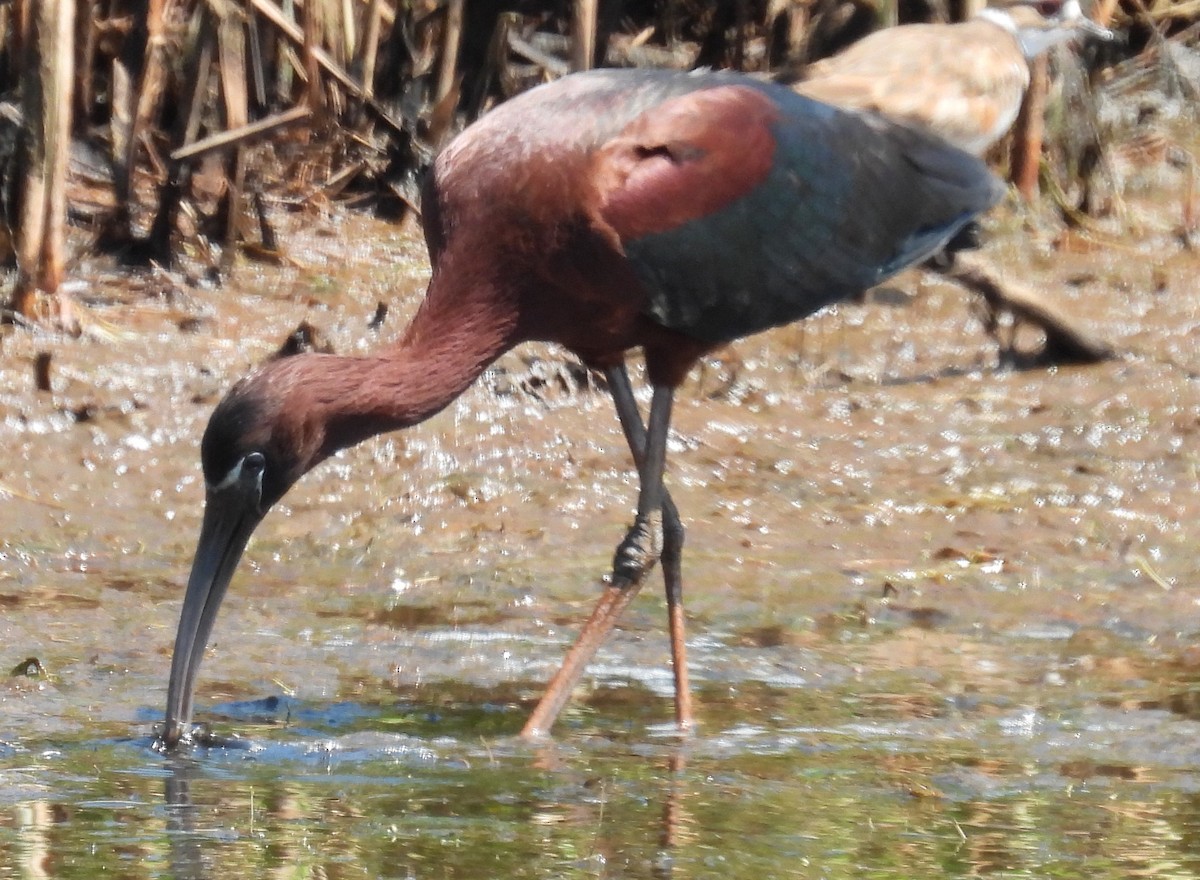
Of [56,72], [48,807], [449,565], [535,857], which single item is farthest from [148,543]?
[535,857]

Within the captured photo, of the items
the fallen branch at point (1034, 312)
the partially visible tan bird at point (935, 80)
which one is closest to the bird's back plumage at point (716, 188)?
the partially visible tan bird at point (935, 80)

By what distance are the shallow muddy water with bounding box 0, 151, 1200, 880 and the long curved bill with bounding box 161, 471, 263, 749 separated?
16cm

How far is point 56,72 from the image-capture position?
7.50m

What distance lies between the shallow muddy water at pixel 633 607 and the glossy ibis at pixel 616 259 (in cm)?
36

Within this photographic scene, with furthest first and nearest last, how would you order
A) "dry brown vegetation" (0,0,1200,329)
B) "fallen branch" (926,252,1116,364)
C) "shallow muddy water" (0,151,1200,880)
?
"fallen branch" (926,252,1116,364) → "dry brown vegetation" (0,0,1200,329) → "shallow muddy water" (0,151,1200,880)

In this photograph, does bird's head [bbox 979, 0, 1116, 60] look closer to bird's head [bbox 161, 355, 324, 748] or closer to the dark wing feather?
the dark wing feather

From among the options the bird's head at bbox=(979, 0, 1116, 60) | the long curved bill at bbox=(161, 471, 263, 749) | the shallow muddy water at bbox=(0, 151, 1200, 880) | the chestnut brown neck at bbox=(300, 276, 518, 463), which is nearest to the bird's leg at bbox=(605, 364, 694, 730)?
the shallow muddy water at bbox=(0, 151, 1200, 880)

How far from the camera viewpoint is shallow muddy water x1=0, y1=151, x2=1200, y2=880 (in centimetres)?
403

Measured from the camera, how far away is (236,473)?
4.68m

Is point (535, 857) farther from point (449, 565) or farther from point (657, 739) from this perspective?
point (449, 565)

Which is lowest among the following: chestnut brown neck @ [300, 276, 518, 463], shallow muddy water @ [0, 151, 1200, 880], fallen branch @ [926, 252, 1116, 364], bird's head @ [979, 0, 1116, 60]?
shallow muddy water @ [0, 151, 1200, 880]

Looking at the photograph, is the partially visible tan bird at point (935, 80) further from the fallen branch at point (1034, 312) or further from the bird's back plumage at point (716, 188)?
the fallen branch at point (1034, 312)

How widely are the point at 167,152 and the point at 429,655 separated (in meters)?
4.22

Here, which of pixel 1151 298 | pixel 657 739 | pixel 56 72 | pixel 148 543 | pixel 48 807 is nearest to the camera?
pixel 48 807
